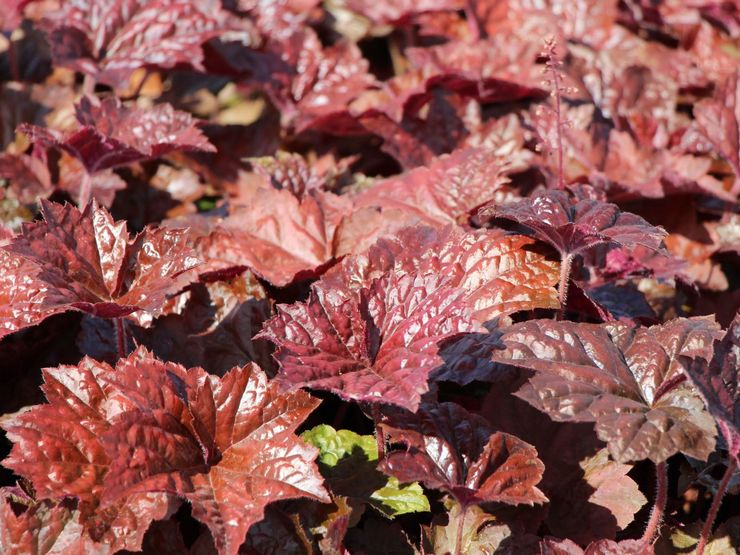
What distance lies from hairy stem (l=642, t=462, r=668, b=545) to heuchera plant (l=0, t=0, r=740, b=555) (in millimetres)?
10

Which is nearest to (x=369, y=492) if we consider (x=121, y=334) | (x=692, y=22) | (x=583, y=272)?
(x=121, y=334)

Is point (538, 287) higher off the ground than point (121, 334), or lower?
higher

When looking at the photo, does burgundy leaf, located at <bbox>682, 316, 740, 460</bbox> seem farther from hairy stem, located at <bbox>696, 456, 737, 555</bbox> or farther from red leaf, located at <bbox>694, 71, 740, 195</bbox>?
red leaf, located at <bbox>694, 71, 740, 195</bbox>

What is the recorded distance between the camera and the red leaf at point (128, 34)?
267 cm

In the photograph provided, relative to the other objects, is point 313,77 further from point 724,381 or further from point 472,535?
point 724,381

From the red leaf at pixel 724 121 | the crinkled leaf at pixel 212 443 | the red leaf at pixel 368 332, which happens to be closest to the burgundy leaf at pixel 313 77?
the red leaf at pixel 724 121

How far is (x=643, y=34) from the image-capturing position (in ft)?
11.2

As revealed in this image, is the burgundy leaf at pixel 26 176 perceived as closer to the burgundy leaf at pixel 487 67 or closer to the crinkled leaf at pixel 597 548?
the burgundy leaf at pixel 487 67

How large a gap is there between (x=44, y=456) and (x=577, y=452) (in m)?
1.10

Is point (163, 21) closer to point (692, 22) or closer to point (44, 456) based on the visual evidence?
point (44, 456)

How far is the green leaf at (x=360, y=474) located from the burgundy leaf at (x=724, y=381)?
23.1 inches

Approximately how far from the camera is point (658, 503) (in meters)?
1.58

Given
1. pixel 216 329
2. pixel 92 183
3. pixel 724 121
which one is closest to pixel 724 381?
pixel 216 329

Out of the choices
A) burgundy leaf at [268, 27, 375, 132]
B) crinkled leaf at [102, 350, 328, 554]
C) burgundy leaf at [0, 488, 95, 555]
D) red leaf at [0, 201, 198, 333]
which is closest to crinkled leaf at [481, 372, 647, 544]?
crinkled leaf at [102, 350, 328, 554]
